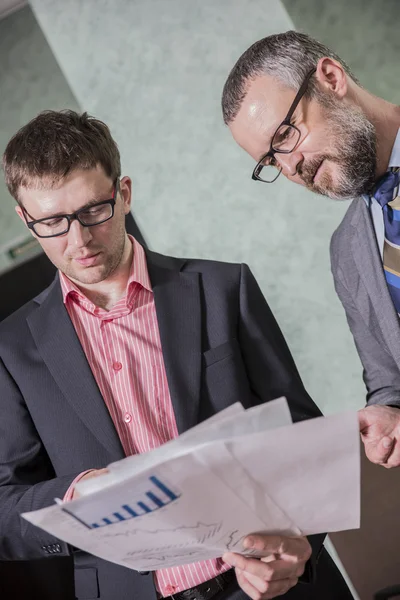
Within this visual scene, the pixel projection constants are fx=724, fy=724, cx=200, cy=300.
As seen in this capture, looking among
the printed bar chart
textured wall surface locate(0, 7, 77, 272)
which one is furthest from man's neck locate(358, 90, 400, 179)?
textured wall surface locate(0, 7, 77, 272)

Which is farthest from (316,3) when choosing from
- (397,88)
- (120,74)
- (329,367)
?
(329,367)

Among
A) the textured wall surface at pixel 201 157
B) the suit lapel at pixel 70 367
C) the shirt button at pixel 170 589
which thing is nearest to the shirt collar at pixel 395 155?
the suit lapel at pixel 70 367

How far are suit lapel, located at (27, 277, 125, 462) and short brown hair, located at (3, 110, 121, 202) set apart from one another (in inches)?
10.1

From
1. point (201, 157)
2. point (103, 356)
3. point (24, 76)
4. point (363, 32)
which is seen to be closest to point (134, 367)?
point (103, 356)

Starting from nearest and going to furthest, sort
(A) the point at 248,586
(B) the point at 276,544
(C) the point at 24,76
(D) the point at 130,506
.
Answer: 1. (D) the point at 130,506
2. (B) the point at 276,544
3. (A) the point at 248,586
4. (C) the point at 24,76

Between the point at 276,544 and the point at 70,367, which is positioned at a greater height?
the point at 70,367

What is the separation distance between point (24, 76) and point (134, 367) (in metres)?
1.97

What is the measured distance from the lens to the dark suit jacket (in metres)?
1.39

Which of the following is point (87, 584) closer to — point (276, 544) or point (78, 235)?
point (276, 544)

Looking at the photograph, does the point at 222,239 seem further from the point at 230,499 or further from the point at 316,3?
the point at 230,499

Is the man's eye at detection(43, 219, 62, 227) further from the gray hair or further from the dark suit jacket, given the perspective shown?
the gray hair

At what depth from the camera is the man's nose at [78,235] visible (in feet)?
4.69

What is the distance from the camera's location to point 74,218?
1.45m

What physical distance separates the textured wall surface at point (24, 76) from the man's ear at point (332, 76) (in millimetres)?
1583
